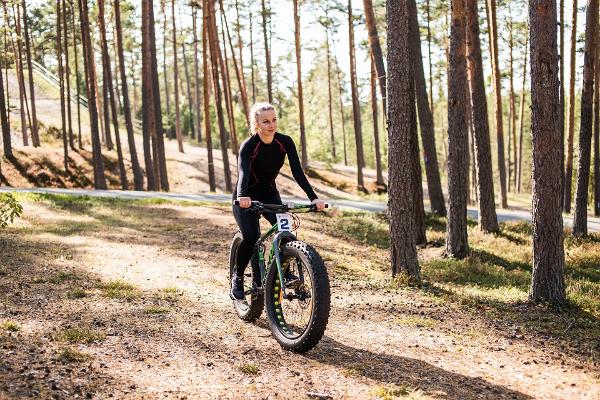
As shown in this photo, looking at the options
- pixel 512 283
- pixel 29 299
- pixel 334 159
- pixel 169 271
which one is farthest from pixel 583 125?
pixel 334 159

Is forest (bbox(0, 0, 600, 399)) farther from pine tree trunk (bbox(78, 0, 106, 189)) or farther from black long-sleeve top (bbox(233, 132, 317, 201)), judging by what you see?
pine tree trunk (bbox(78, 0, 106, 189))

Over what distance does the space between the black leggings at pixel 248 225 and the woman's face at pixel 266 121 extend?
82 centimetres

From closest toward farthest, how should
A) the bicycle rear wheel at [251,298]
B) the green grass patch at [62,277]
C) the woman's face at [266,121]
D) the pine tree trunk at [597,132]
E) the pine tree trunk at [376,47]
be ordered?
the woman's face at [266,121], the bicycle rear wheel at [251,298], the green grass patch at [62,277], the pine tree trunk at [376,47], the pine tree trunk at [597,132]

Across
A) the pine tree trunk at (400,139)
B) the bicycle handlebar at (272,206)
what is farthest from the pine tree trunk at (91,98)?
the bicycle handlebar at (272,206)

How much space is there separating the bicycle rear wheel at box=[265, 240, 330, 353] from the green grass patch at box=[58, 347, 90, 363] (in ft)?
Result: 6.54

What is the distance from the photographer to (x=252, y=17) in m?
42.4

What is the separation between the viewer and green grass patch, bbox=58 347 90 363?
5.86m

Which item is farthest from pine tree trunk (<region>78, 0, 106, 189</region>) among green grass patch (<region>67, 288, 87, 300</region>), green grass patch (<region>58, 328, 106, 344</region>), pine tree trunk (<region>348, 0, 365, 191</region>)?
green grass patch (<region>58, 328, 106, 344</region>)

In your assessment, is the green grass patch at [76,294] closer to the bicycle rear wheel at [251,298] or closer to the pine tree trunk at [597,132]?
the bicycle rear wheel at [251,298]

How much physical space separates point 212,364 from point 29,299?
3.55 meters

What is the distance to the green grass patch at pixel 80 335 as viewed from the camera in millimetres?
6492

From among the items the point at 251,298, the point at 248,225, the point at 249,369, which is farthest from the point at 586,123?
the point at 249,369

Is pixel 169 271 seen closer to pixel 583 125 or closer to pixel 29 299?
pixel 29 299

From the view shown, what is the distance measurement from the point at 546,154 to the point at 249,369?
6.06m
